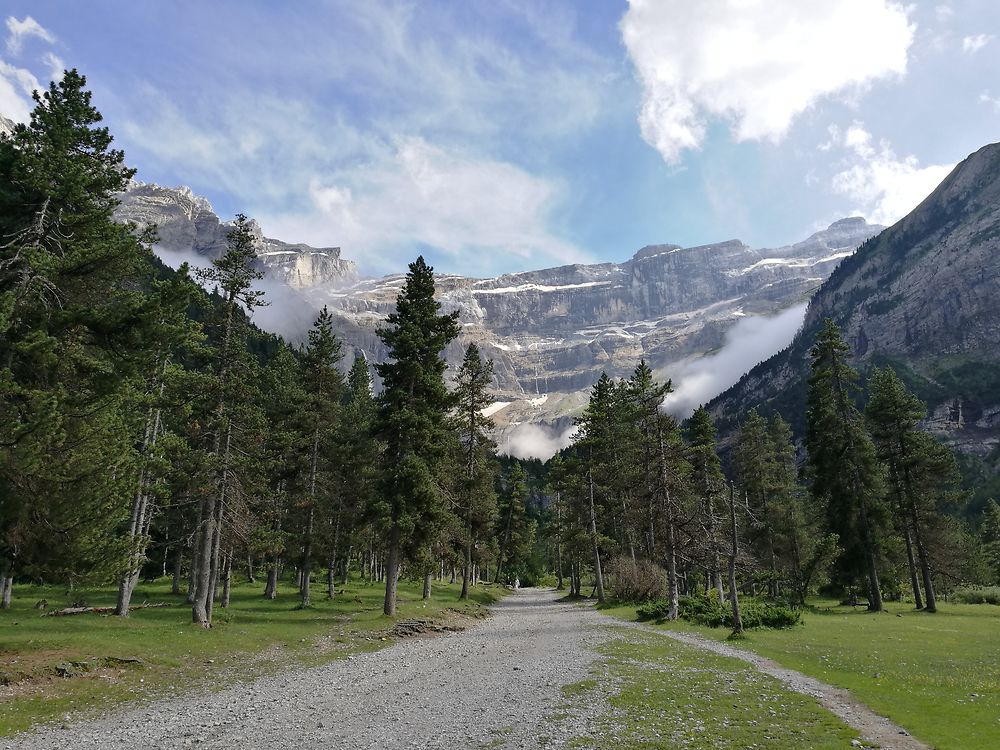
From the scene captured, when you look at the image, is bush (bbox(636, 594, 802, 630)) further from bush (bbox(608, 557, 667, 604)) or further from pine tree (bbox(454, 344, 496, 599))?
pine tree (bbox(454, 344, 496, 599))

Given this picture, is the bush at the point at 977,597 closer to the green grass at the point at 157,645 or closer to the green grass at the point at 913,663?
the green grass at the point at 913,663

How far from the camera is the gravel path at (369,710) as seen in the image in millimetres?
10508

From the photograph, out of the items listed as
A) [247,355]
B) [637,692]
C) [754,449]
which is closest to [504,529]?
[754,449]

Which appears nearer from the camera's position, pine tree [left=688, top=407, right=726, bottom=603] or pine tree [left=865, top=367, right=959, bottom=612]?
pine tree [left=688, top=407, right=726, bottom=603]

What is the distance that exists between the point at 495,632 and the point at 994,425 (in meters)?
200

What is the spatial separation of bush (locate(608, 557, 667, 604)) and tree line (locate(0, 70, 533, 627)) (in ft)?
41.8

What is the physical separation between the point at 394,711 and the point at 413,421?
20.2 m

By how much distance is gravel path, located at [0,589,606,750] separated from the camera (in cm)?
1051

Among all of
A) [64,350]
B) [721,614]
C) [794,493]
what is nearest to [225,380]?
[64,350]

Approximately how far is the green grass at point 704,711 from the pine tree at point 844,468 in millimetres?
27336

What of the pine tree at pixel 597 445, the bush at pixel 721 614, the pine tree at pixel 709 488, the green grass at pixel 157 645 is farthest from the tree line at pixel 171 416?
the pine tree at pixel 709 488

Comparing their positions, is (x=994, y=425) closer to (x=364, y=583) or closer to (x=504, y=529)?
(x=504, y=529)

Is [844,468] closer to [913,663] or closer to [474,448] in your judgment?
[913,663]

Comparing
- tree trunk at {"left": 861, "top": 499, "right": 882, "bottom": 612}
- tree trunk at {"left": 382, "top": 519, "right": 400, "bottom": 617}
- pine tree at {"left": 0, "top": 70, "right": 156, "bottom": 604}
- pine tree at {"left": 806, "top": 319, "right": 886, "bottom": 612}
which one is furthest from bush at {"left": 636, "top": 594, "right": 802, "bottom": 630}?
pine tree at {"left": 0, "top": 70, "right": 156, "bottom": 604}
